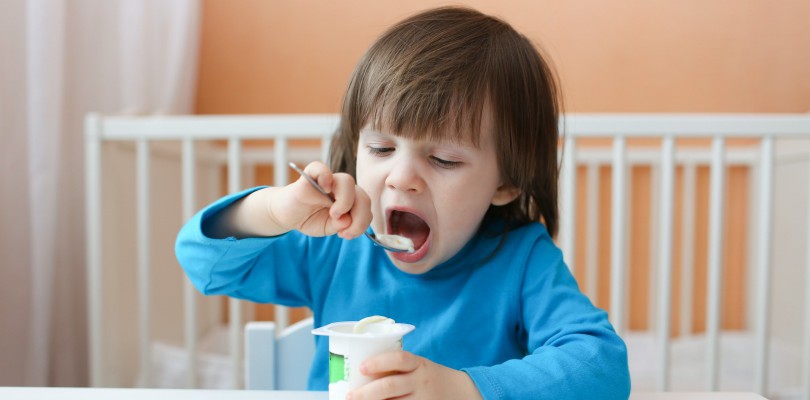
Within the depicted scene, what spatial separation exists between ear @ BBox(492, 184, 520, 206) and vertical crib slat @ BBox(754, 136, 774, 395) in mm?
699

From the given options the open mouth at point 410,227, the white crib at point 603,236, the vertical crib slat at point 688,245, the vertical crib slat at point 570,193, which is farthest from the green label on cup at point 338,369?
the vertical crib slat at point 688,245

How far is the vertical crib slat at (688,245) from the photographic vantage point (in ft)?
6.21

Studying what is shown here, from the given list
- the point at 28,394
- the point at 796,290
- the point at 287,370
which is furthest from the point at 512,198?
the point at 796,290

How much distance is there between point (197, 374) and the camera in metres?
1.40

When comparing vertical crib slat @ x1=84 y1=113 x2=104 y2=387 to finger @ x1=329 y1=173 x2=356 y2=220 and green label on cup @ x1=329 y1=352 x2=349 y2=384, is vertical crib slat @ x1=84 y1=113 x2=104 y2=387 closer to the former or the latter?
finger @ x1=329 y1=173 x2=356 y2=220

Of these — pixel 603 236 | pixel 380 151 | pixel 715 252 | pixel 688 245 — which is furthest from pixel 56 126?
pixel 688 245

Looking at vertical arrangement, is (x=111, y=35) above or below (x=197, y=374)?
above

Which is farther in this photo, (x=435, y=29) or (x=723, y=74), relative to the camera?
(x=723, y=74)

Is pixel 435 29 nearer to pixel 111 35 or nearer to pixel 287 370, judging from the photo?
pixel 287 370

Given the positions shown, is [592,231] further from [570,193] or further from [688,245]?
[570,193]

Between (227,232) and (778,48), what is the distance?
169 cm

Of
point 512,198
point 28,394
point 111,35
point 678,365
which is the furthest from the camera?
point 678,365

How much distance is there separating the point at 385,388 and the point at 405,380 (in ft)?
0.05

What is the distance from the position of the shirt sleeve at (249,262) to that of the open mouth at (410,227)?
11 cm
